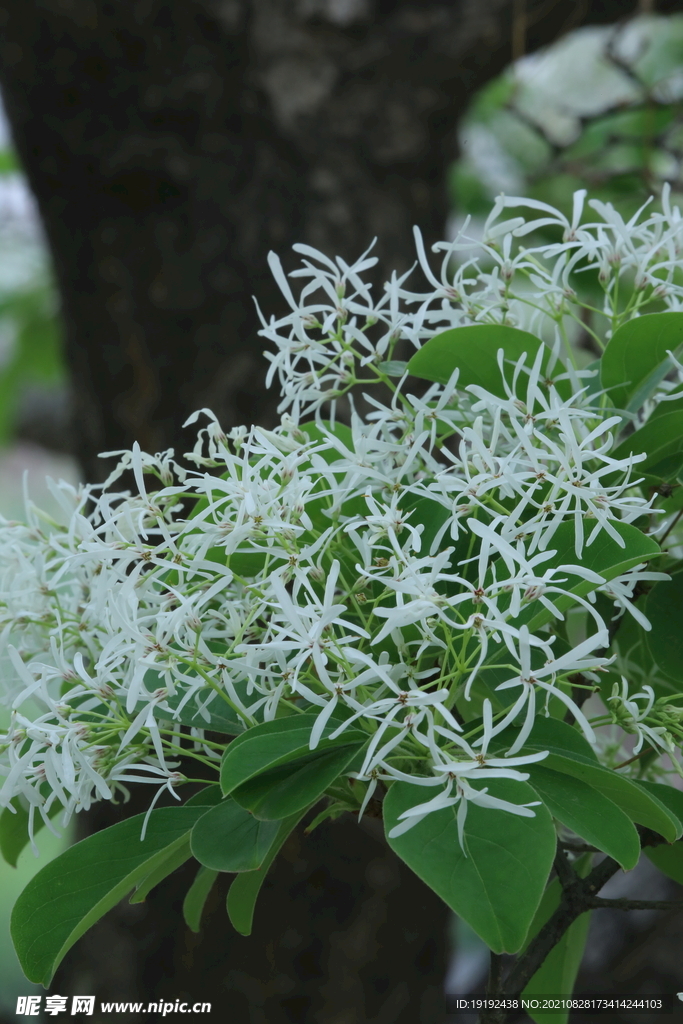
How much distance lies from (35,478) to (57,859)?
13.6 feet

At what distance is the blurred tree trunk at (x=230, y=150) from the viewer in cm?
101

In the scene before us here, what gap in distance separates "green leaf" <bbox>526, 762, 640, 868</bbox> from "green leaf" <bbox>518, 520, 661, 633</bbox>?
6cm

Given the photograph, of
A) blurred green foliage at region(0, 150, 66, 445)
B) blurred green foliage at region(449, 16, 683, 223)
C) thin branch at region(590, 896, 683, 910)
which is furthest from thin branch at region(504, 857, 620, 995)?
blurred green foliage at region(0, 150, 66, 445)

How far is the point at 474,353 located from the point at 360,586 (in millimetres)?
131

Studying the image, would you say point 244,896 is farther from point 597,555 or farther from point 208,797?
point 597,555

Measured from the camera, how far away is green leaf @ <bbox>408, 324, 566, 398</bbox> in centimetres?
39

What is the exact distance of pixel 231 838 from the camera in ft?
1.12

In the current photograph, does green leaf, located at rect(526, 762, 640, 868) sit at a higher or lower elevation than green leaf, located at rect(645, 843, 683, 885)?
higher

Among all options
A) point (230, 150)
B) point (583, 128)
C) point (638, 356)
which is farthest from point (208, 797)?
point (583, 128)

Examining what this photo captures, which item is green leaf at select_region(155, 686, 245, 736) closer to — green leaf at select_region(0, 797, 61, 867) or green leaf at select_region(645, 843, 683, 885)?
green leaf at select_region(0, 797, 61, 867)

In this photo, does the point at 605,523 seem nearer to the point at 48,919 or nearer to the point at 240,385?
the point at 48,919

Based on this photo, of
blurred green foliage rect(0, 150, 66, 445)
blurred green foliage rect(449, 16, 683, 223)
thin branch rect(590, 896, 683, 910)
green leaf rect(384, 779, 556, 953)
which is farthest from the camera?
blurred green foliage rect(0, 150, 66, 445)

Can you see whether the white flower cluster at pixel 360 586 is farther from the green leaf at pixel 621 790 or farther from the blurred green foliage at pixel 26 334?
the blurred green foliage at pixel 26 334

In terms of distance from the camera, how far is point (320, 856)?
947 mm
